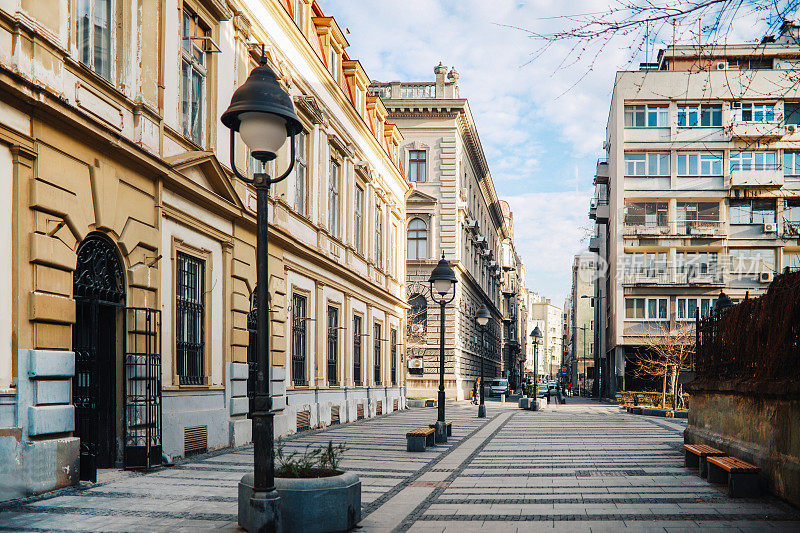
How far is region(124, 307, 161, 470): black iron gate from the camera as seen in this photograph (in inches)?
481

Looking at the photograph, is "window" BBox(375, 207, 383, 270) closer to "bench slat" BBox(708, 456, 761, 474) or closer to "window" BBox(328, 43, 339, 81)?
"window" BBox(328, 43, 339, 81)

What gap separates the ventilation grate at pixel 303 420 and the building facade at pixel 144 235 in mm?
80

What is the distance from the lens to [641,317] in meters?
50.2

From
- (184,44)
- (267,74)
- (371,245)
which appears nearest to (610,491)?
(267,74)

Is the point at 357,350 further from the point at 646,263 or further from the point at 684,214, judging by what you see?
the point at 684,214

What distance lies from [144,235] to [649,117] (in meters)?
42.5

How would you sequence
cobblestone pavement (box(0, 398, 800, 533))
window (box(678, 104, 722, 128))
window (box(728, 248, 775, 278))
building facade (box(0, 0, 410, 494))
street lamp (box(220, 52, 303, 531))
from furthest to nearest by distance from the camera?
window (box(728, 248, 775, 278)) → window (box(678, 104, 722, 128)) → building facade (box(0, 0, 410, 494)) → cobblestone pavement (box(0, 398, 800, 533)) → street lamp (box(220, 52, 303, 531))

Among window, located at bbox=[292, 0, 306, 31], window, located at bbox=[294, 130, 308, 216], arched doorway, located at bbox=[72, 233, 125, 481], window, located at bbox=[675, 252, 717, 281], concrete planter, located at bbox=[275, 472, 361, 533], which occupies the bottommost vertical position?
concrete planter, located at bbox=[275, 472, 361, 533]

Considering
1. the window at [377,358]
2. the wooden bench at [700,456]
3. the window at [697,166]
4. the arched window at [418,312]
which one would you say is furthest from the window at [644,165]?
the wooden bench at [700,456]

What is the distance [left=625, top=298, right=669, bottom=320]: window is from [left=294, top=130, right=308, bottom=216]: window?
32.0 m

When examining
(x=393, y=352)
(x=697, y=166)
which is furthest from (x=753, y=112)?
(x=393, y=352)

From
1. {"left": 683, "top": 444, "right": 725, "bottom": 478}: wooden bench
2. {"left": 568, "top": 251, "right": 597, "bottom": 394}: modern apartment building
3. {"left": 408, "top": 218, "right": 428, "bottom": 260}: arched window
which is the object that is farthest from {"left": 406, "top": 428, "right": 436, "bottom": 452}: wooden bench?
{"left": 568, "top": 251, "right": 597, "bottom": 394}: modern apartment building

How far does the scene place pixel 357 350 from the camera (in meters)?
30.1

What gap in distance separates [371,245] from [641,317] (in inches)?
968
